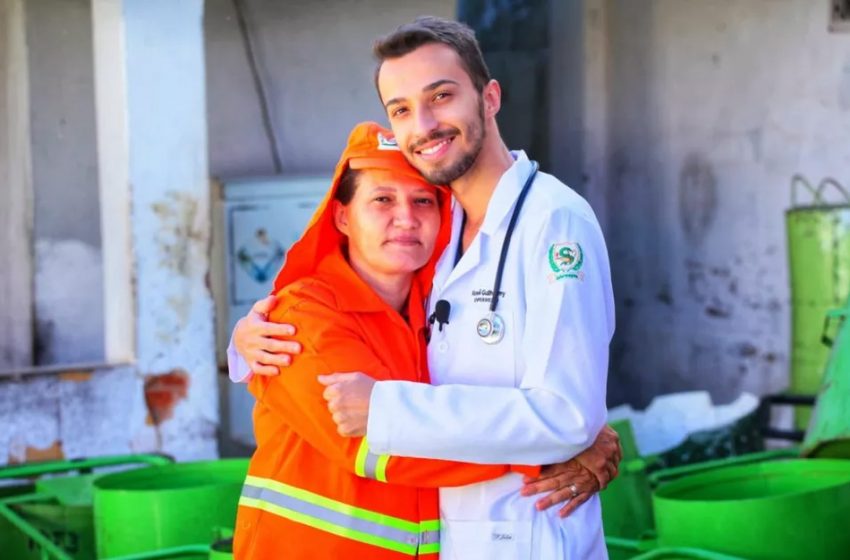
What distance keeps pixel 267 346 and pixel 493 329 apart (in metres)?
0.43

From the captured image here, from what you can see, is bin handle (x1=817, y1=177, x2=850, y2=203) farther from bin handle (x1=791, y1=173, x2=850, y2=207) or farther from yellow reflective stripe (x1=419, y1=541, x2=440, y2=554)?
yellow reflective stripe (x1=419, y1=541, x2=440, y2=554)

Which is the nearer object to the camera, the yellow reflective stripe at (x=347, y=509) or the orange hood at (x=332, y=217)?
the yellow reflective stripe at (x=347, y=509)

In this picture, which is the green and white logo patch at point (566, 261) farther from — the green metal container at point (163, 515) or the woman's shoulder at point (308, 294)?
the green metal container at point (163, 515)

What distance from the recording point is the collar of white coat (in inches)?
107

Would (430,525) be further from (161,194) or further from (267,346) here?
(161,194)

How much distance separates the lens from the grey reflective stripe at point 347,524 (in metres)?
2.65

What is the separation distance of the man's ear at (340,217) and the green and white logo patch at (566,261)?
50cm

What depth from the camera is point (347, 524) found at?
265 cm

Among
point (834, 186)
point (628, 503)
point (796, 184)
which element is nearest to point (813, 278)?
point (834, 186)

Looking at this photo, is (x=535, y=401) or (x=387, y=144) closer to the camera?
(x=535, y=401)

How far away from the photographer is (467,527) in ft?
8.73

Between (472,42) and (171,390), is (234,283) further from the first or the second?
(472,42)

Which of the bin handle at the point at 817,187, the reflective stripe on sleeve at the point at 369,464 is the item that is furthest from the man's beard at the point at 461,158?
the bin handle at the point at 817,187

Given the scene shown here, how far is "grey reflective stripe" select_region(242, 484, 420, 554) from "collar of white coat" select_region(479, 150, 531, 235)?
591mm
